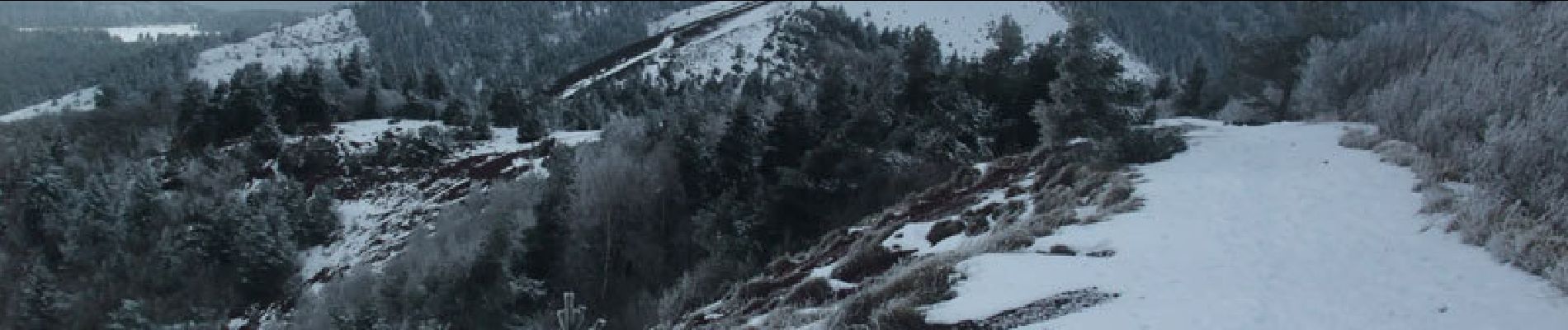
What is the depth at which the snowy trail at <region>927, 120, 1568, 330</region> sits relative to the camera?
9367 mm

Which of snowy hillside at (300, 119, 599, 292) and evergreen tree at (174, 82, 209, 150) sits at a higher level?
evergreen tree at (174, 82, 209, 150)

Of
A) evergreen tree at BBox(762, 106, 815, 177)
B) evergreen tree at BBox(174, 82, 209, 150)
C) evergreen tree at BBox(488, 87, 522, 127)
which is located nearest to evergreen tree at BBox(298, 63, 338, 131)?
evergreen tree at BBox(174, 82, 209, 150)

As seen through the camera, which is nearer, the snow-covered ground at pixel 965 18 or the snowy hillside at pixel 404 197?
the snowy hillside at pixel 404 197

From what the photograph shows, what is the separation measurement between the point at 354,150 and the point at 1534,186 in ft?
170

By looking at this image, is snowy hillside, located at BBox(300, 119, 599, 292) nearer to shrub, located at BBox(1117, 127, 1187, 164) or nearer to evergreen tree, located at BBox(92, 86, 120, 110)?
shrub, located at BBox(1117, 127, 1187, 164)

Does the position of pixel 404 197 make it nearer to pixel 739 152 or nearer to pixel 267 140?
pixel 267 140

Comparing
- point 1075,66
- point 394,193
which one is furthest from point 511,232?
point 1075,66

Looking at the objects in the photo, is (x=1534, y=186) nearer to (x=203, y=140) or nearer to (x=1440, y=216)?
(x=1440, y=216)

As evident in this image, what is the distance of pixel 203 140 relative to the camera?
184 feet

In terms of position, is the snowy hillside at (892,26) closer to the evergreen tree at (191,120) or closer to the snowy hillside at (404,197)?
the evergreen tree at (191,120)

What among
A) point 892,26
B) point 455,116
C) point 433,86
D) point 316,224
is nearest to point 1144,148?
point 316,224

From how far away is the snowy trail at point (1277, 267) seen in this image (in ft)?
30.7

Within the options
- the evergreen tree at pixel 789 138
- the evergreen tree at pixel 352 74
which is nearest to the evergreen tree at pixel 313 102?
the evergreen tree at pixel 352 74

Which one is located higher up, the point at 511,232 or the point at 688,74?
the point at 688,74
